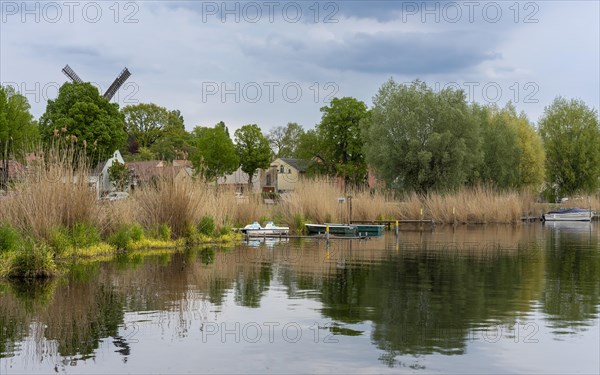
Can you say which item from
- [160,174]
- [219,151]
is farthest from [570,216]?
[160,174]

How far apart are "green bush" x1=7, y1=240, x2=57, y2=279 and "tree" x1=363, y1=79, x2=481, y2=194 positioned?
161 ft

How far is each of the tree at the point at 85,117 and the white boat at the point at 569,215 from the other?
43.6m

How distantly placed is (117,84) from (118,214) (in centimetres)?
6809

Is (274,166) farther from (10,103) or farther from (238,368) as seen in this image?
(238,368)

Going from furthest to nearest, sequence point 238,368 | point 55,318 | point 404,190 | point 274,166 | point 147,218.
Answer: point 274,166
point 404,190
point 147,218
point 55,318
point 238,368

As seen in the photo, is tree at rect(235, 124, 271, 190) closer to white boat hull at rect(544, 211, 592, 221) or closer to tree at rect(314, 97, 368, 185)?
tree at rect(314, 97, 368, 185)

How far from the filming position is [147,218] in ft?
97.2

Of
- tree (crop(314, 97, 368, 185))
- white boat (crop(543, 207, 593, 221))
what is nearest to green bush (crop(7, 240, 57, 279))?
white boat (crop(543, 207, 593, 221))

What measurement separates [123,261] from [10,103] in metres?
58.1

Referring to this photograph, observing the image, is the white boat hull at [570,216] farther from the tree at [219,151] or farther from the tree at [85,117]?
the tree at [219,151]

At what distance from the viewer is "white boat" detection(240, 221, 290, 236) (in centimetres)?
3762

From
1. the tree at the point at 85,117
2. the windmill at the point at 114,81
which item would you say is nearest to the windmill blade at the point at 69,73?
the windmill at the point at 114,81

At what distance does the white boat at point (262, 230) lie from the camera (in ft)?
123

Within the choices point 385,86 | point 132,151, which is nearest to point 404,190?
point 385,86
